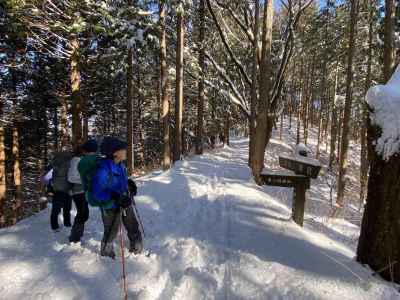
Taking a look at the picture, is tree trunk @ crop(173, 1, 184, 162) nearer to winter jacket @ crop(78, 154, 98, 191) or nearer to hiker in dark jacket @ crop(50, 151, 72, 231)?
hiker in dark jacket @ crop(50, 151, 72, 231)

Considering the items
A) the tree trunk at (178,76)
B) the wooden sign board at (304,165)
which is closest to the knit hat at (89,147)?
the wooden sign board at (304,165)

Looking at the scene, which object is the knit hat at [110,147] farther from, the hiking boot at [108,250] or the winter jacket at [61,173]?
the winter jacket at [61,173]

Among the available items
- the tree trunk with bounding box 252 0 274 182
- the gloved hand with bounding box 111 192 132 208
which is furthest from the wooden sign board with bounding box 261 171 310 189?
the tree trunk with bounding box 252 0 274 182

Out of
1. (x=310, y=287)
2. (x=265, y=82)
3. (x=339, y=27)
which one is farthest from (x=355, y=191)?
(x=310, y=287)

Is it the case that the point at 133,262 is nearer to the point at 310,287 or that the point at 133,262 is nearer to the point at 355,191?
the point at 310,287

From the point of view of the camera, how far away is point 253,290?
3.70 m

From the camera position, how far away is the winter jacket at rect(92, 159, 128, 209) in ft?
14.1

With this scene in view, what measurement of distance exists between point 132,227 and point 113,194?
0.72 m

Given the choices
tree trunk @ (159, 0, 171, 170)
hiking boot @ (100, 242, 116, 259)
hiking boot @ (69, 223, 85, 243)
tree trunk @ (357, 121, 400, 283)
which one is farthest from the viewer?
A: tree trunk @ (159, 0, 171, 170)

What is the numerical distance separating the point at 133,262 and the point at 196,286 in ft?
3.79

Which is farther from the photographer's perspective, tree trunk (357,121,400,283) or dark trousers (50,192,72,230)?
dark trousers (50,192,72,230)

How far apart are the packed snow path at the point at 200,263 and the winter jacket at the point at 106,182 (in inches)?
37.7

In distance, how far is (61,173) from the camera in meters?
6.02

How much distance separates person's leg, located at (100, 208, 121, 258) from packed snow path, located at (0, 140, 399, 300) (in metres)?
0.13
